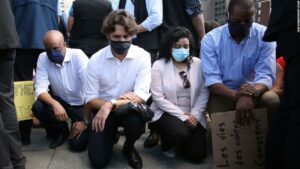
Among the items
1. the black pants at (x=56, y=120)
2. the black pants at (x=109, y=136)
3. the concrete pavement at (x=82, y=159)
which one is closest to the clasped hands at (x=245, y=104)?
the concrete pavement at (x=82, y=159)

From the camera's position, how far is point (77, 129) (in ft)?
11.3

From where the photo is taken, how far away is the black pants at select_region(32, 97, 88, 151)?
3.39 metres

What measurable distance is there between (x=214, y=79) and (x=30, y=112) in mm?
1799

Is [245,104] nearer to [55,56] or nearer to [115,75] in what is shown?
[115,75]

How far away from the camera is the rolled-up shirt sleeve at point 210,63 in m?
3.16

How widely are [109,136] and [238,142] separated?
1146mm

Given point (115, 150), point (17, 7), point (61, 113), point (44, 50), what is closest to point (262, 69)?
point (115, 150)

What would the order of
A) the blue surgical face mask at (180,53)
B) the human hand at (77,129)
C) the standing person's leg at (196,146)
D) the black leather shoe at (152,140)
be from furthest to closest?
the black leather shoe at (152,140)
the human hand at (77,129)
the blue surgical face mask at (180,53)
the standing person's leg at (196,146)

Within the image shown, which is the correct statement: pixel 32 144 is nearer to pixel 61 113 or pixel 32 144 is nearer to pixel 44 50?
pixel 61 113

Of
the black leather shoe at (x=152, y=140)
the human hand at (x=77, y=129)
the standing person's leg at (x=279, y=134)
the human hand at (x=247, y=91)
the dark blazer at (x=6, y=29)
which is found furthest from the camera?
the black leather shoe at (x=152, y=140)

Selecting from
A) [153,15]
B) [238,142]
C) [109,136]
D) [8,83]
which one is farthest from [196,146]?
[8,83]

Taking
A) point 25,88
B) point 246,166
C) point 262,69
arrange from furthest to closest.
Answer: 1. point 25,88
2. point 262,69
3. point 246,166

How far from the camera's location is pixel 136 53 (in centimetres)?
329

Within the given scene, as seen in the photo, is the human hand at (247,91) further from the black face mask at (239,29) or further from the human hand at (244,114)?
the black face mask at (239,29)
